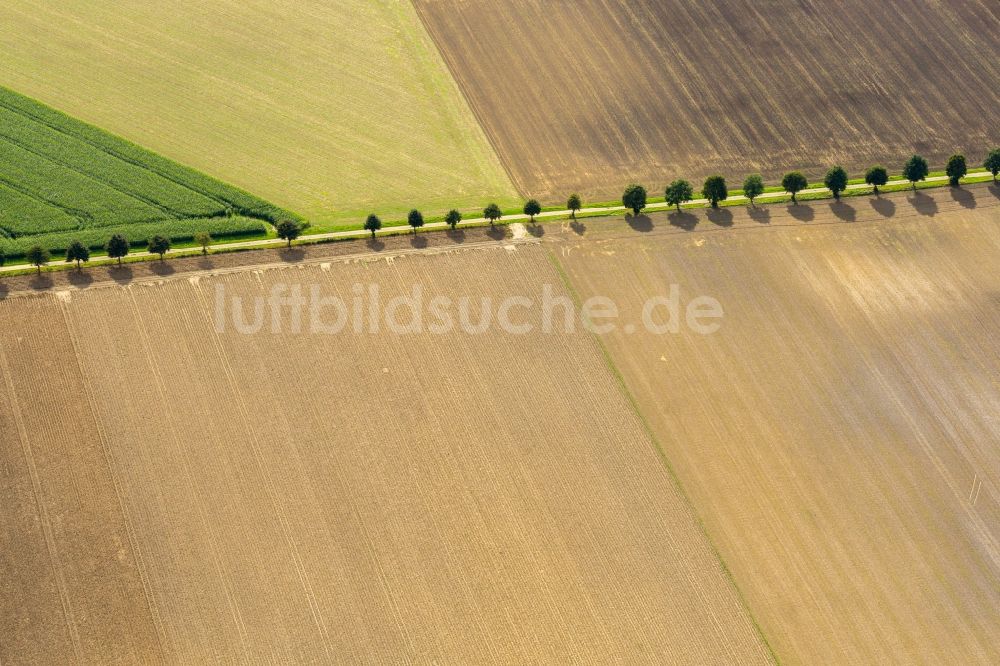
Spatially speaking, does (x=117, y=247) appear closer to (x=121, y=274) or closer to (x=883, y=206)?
(x=121, y=274)

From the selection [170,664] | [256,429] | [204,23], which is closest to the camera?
[170,664]

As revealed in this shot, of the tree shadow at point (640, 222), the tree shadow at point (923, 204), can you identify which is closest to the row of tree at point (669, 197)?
the tree shadow at point (640, 222)

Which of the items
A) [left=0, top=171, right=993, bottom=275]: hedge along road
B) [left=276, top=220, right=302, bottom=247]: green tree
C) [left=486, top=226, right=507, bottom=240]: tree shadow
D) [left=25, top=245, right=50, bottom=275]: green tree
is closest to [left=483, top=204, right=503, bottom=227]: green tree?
[left=486, top=226, right=507, bottom=240]: tree shadow

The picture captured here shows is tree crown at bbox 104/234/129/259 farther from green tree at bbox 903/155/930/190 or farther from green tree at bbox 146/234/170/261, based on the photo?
green tree at bbox 903/155/930/190

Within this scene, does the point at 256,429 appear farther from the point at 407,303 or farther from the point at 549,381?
the point at 549,381

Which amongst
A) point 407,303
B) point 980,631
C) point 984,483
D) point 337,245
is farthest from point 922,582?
point 337,245

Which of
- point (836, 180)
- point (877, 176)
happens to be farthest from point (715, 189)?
point (877, 176)

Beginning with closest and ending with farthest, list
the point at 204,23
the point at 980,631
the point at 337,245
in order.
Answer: the point at 980,631 < the point at 337,245 < the point at 204,23

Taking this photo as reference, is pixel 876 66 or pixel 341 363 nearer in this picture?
pixel 341 363
